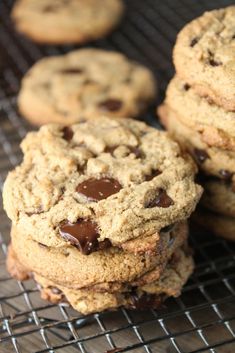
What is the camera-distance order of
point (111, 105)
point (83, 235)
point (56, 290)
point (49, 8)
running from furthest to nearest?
point (49, 8), point (111, 105), point (56, 290), point (83, 235)

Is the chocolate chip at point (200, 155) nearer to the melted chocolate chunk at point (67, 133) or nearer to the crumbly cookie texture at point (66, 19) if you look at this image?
the melted chocolate chunk at point (67, 133)

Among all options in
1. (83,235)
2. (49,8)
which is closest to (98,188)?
(83,235)

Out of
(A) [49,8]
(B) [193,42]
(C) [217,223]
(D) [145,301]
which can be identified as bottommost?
(A) [49,8]

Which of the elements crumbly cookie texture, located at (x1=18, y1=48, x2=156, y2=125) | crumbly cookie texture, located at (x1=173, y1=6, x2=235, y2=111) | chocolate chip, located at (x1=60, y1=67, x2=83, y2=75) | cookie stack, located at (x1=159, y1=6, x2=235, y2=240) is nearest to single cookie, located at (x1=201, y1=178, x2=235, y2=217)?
cookie stack, located at (x1=159, y1=6, x2=235, y2=240)

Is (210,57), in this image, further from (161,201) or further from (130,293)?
(130,293)

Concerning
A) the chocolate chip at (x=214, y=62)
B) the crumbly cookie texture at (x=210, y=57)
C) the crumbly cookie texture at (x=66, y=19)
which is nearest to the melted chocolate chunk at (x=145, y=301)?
the crumbly cookie texture at (x=210, y=57)

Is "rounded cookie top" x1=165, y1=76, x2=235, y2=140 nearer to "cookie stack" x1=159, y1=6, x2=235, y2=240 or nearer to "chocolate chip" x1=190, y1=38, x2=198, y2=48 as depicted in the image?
"cookie stack" x1=159, y1=6, x2=235, y2=240

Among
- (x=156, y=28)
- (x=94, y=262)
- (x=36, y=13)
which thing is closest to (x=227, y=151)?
(x=94, y=262)
